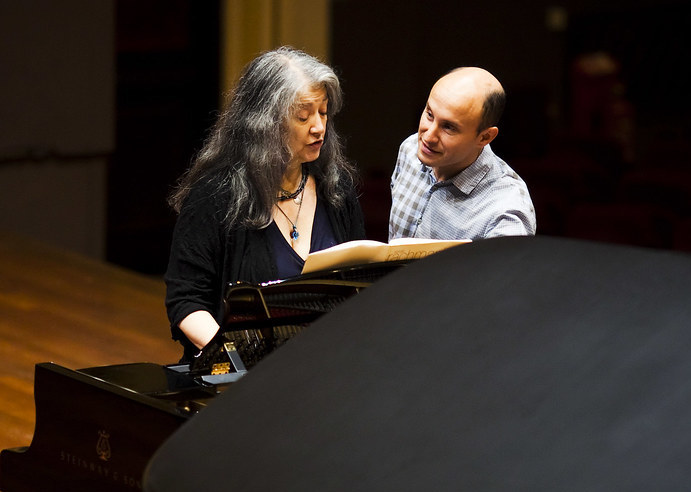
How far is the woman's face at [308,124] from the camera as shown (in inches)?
76.3

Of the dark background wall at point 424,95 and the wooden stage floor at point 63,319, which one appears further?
the dark background wall at point 424,95

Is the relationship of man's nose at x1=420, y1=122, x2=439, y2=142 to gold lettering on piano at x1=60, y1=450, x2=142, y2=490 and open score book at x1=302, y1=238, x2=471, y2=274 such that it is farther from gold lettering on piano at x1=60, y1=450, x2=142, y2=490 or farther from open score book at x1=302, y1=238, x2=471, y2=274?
gold lettering on piano at x1=60, y1=450, x2=142, y2=490

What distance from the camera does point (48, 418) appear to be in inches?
67.7

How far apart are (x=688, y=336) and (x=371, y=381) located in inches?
9.0

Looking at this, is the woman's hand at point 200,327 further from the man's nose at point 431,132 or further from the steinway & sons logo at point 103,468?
the man's nose at point 431,132

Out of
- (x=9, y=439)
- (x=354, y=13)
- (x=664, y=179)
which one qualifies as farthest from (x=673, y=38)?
(x=9, y=439)

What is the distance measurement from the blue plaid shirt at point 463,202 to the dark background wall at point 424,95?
8.77 feet

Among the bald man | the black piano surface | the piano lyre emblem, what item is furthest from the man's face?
the piano lyre emblem

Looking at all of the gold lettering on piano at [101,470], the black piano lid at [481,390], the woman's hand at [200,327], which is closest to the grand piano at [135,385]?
the gold lettering on piano at [101,470]

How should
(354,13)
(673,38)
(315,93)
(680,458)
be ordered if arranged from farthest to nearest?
(673,38)
(354,13)
(315,93)
(680,458)

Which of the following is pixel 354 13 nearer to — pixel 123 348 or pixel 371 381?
pixel 123 348

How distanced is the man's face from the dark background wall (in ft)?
9.28

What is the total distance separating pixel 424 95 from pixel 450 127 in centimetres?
684

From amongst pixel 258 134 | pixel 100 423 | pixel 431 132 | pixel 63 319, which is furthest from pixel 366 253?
pixel 63 319
